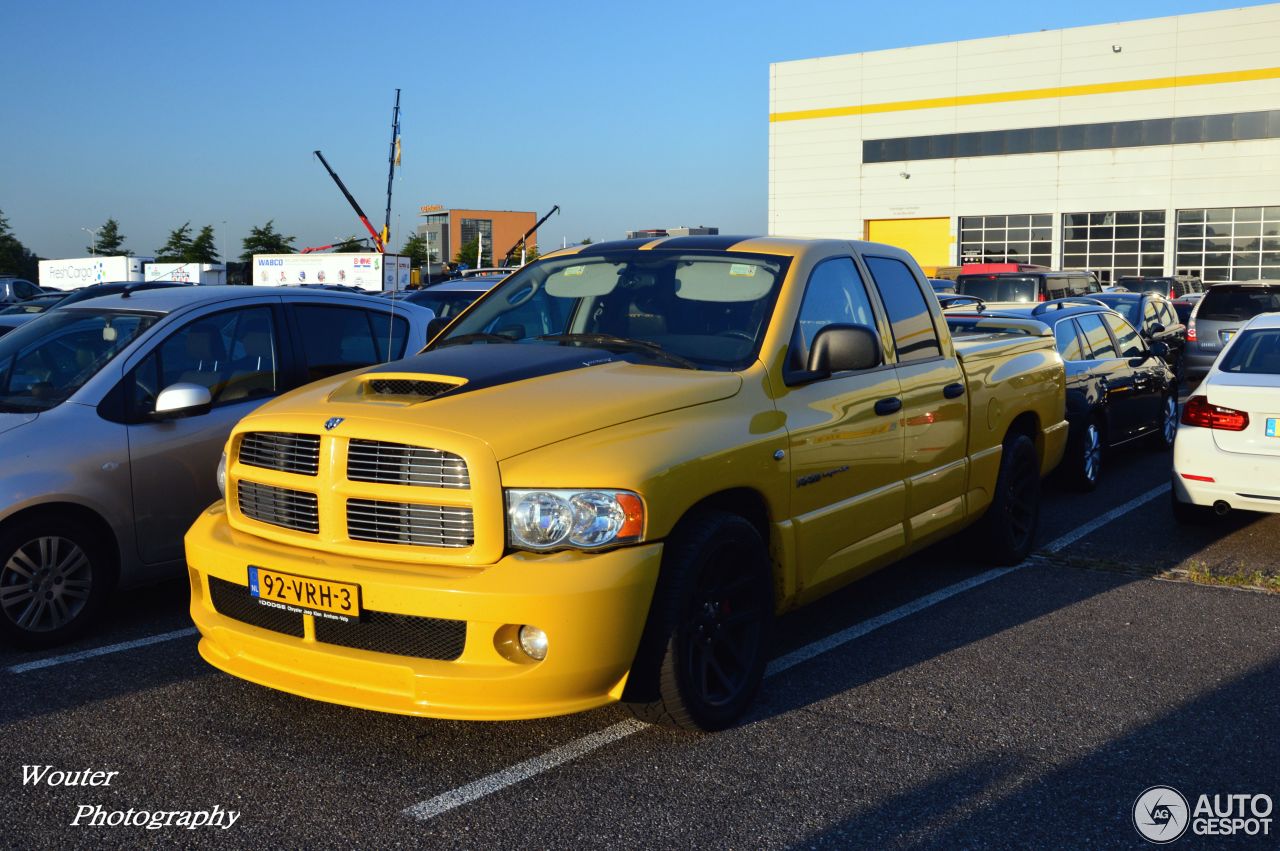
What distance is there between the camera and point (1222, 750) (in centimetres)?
438

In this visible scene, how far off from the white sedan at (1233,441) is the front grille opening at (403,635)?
18.5 feet

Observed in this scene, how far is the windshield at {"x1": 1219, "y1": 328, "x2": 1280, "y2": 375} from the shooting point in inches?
317

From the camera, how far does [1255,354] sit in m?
8.22

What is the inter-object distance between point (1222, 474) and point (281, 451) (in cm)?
594

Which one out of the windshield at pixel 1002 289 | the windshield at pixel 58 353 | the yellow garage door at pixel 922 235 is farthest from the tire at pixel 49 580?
the yellow garage door at pixel 922 235

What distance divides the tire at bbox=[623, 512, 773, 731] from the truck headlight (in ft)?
1.16

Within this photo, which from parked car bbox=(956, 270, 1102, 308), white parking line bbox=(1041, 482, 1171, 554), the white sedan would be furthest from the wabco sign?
the white sedan

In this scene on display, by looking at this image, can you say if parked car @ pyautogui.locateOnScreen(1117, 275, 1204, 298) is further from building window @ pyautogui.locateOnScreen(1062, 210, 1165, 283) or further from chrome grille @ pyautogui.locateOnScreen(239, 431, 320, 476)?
chrome grille @ pyautogui.locateOnScreen(239, 431, 320, 476)

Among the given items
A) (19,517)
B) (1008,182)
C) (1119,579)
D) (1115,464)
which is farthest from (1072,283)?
(1008,182)

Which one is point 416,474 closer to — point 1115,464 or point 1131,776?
point 1131,776

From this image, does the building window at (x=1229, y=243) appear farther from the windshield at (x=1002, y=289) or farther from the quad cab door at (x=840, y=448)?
the quad cab door at (x=840, y=448)

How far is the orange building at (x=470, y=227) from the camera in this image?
4993 inches

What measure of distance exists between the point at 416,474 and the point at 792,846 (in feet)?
5.49
